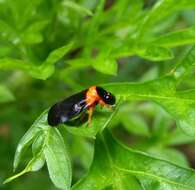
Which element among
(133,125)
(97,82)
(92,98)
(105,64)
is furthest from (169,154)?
(92,98)

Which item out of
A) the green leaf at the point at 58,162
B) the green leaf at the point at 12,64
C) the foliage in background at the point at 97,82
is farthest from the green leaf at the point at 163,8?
the green leaf at the point at 58,162

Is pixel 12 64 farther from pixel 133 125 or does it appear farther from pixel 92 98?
pixel 133 125

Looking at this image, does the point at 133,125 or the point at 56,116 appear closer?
the point at 56,116

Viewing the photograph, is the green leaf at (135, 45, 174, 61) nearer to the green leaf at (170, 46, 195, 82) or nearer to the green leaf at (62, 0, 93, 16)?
the green leaf at (170, 46, 195, 82)

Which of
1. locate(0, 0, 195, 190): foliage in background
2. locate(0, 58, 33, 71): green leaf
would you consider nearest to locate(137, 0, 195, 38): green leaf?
locate(0, 0, 195, 190): foliage in background

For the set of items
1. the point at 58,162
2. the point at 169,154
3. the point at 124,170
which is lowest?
the point at 169,154

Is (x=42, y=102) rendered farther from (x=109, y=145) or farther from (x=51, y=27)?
(x=109, y=145)
